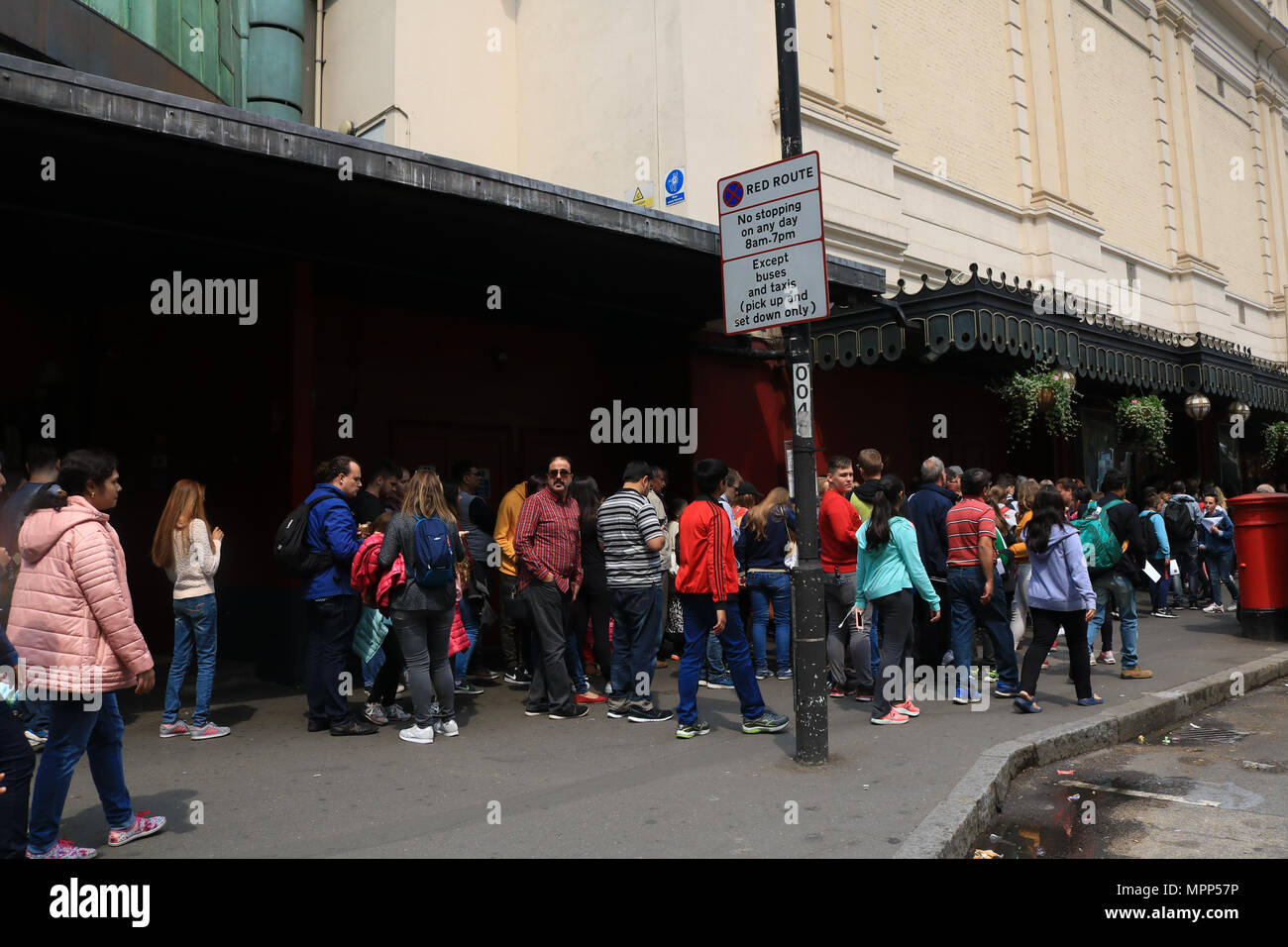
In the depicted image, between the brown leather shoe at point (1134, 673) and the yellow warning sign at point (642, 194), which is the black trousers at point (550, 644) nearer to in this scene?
the brown leather shoe at point (1134, 673)

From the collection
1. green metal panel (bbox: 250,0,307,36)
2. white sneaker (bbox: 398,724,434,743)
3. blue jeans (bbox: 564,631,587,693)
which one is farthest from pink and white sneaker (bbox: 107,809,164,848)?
green metal panel (bbox: 250,0,307,36)

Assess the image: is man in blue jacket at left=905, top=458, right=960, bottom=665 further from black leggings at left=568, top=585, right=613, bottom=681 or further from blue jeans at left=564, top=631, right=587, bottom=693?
blue jeans at left=564, top=631, right=587, bottom=693

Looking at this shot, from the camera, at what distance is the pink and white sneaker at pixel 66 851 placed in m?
4.07

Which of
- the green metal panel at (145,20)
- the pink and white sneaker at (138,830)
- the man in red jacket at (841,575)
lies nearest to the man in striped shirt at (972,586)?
the man in red jacket at (841,575)

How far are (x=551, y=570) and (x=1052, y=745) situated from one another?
147 inches

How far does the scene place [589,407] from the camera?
37.9ft

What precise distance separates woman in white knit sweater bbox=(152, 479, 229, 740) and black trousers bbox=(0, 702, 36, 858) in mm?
2762

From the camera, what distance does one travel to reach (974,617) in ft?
25.1

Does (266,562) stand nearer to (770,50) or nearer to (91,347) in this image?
(91,347)

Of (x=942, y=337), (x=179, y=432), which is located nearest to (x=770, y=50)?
(x=942, y=337)

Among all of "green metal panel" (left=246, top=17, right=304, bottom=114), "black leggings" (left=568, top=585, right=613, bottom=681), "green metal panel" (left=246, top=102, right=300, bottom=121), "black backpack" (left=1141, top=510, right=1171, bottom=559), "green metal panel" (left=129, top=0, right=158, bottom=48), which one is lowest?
"black leggings" (left=568, top=585, right=613, bottom=681)

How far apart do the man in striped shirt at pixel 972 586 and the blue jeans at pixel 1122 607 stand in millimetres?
1102

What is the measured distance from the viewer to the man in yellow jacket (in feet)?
27.5

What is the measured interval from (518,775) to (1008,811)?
286 centimetres
